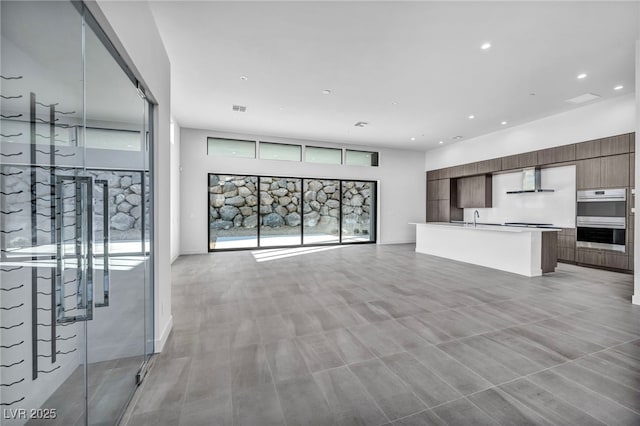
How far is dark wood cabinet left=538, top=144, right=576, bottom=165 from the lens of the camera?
19.9ft

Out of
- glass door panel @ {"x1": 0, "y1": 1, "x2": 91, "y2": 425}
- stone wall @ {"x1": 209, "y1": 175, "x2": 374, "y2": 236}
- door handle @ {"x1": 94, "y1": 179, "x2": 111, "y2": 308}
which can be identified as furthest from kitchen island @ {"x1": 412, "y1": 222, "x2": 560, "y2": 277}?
Answer: glass door panel @ {"x1": 0, "y1": 1, "x2": 91, "y2": 425}

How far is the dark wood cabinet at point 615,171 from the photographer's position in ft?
17.1

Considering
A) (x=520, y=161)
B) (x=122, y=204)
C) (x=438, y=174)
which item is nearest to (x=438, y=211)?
(x=438, y=174)

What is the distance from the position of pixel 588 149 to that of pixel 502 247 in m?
2.87

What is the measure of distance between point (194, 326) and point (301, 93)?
169 inches

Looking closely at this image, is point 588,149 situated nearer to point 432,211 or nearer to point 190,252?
point 432,211

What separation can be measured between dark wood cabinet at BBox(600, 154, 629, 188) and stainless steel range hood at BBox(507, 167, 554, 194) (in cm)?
112

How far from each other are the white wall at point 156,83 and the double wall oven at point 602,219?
7981 mm

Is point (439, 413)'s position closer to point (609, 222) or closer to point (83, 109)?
point (83, 109)

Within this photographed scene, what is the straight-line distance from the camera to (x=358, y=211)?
9.72 m

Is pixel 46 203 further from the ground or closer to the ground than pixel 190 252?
further from the ground

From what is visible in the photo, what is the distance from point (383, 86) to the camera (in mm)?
4789

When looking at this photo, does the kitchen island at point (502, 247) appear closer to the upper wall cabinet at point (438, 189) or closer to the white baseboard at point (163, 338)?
the upper wall cabinet at point (438, 189)

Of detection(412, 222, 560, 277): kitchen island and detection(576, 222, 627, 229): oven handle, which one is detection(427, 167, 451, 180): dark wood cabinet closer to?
detection(412, 222, 560, 277): kitchen island
